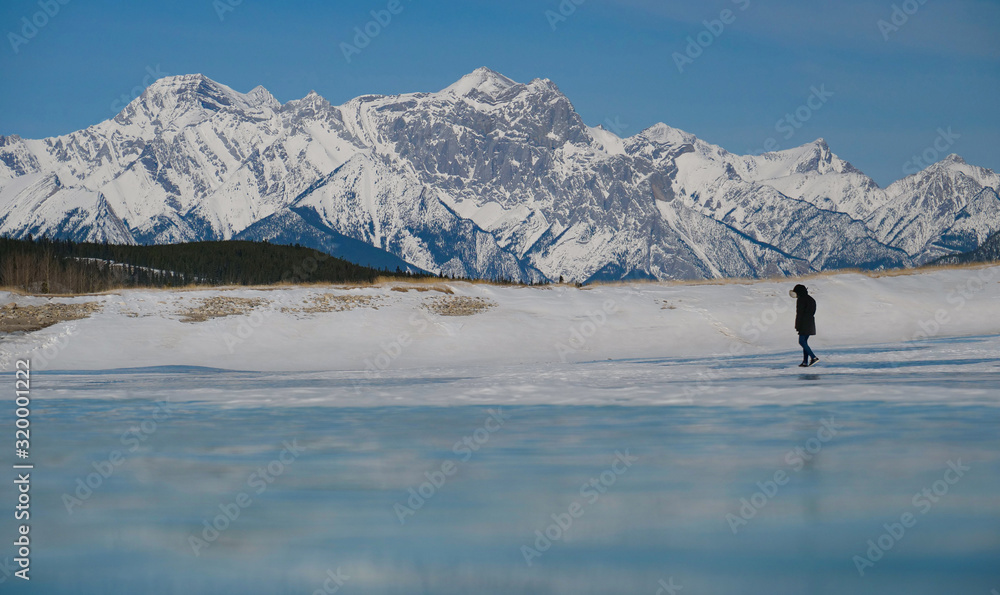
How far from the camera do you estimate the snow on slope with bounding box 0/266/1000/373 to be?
3005cm

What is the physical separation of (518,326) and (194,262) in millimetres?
153586

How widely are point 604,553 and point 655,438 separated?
4.99 meters

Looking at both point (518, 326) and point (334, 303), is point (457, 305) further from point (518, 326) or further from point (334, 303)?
point (334, 303)

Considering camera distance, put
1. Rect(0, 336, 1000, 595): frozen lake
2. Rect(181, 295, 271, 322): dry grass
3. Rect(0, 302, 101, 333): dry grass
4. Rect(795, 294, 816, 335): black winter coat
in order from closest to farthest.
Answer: Rect(0, 336, 1000, 595): frozen lake → Rect(795, 294, 816, 335): black winter coat → Rect(0, 302, 101, 333): dry grass → Rect(181, 295, 271, 322): dry grass

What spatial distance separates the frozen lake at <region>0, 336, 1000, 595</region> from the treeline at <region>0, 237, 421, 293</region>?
137 metres

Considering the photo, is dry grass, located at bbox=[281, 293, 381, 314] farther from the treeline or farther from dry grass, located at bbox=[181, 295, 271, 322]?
the treeline

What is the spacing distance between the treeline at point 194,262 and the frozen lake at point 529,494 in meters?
137

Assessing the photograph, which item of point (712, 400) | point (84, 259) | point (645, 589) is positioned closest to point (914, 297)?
point (712, 400)

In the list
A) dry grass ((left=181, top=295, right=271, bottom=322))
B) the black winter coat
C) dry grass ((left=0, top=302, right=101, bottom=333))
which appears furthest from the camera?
dry grass ((left=181, top=295, right=271, bottom=322))

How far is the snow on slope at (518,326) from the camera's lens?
3005 centimetres

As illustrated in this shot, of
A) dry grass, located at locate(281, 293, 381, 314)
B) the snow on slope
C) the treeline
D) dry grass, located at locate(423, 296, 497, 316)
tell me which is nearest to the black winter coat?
the snow on slope

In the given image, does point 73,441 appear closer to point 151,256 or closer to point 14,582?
point 14,582

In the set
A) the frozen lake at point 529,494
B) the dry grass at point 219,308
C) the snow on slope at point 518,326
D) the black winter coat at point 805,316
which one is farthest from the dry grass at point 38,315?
the black winter coat at point 805,316

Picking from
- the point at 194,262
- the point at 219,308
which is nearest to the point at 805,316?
the point at 219,308
